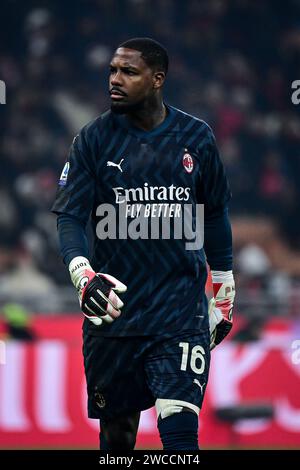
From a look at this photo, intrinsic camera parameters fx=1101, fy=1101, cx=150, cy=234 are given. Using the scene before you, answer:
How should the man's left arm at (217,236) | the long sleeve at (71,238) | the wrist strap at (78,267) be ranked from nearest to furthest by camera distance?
1. the wrist strap at (78,267)
2. the long sleeve at (71,238)
3. the man's left arm at (217,236)

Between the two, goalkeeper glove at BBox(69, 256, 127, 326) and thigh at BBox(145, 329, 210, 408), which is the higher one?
goalkeeper glove at BBox(69, 256, 127, 326)

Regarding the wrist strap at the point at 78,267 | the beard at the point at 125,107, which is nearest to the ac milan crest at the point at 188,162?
the beard at the point at 125,107

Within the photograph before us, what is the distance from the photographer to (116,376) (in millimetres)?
5070

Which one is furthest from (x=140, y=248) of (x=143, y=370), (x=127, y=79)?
(x=127, y=79)

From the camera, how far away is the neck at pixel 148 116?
5.05 metres

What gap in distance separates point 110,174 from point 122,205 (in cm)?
15

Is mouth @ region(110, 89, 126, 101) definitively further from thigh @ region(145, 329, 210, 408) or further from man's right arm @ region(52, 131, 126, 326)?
thigh @ region(145, 329, 210, 408)

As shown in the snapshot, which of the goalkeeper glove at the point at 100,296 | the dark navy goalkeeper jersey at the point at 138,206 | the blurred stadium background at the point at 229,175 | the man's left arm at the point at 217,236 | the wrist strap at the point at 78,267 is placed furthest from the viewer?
the blurred stadium background at the point at 229,175

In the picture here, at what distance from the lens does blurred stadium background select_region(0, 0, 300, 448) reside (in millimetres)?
8906

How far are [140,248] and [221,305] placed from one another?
0.66 metres

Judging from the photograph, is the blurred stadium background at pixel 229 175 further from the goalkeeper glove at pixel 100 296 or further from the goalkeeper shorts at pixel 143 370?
the goalkeeper glove at pixel 100 296

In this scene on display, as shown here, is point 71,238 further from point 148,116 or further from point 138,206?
point 148,116

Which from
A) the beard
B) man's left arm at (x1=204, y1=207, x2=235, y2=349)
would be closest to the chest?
the beard
